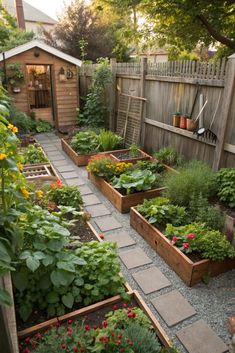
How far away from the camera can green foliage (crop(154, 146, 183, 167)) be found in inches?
198

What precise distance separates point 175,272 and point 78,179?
120 inches

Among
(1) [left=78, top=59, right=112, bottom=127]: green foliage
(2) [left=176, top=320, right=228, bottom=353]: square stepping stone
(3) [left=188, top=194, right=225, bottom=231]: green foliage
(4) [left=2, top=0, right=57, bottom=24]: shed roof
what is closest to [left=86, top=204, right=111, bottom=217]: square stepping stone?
(3) [left=188, top=194, right=225, bottom=231]: green foliage

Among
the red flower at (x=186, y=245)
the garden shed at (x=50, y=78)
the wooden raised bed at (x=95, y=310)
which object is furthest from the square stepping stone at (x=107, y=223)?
the garden shed at (x=50, y=78)

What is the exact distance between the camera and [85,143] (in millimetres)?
6391

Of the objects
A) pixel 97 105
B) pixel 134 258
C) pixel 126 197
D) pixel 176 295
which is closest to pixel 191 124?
pixel 126 197

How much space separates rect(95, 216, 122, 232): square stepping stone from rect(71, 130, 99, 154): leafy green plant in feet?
8.53

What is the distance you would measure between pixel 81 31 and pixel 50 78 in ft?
19.1

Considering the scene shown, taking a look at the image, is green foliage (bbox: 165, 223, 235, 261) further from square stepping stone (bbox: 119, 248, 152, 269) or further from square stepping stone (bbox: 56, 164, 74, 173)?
square stepping stone (bbox: 56, 164, 74, 173)

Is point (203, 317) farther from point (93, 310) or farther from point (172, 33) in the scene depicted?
point (172, 33)

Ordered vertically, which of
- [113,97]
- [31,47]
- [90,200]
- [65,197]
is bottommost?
[90,200]

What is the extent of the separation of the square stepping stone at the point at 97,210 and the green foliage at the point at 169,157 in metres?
1.65

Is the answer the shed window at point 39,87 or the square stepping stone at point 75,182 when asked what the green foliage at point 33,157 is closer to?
the square stepping stone at point 75,182

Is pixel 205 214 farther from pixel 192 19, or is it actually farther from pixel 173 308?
pixel 192 19

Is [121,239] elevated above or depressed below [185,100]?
below
